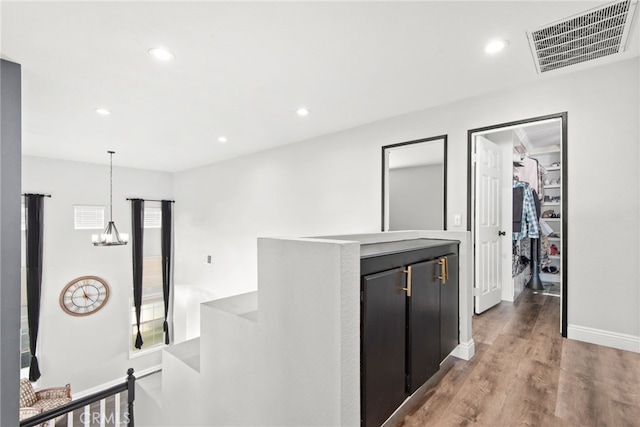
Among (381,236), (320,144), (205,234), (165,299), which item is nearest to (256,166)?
(320,144)

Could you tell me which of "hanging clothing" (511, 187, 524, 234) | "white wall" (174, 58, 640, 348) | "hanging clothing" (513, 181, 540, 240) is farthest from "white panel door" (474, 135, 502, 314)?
"hanging clothing" (513, 181, 540, 240)

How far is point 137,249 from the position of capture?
6562mm

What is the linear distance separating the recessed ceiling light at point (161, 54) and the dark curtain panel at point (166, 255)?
548cm

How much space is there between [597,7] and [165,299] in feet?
26.5

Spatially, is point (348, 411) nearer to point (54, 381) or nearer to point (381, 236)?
point (381, 236)

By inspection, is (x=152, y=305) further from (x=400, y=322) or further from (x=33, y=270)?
(x=400, y=322)

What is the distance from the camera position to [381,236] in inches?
91.1

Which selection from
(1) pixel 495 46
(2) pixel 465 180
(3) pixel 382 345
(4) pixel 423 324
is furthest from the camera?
(2) pixel 465 180

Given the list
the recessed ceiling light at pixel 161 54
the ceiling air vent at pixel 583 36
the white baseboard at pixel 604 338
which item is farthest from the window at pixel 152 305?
the ceiling air vent at pixel 583 36

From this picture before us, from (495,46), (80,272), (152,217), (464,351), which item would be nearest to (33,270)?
(80,272)

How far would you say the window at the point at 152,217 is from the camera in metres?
6.89

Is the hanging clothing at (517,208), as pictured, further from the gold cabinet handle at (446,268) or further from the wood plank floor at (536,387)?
the gold cabinet handle at (446,268)

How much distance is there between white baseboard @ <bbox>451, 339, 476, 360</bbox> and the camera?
7.32 feet

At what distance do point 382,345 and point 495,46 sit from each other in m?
2.19
